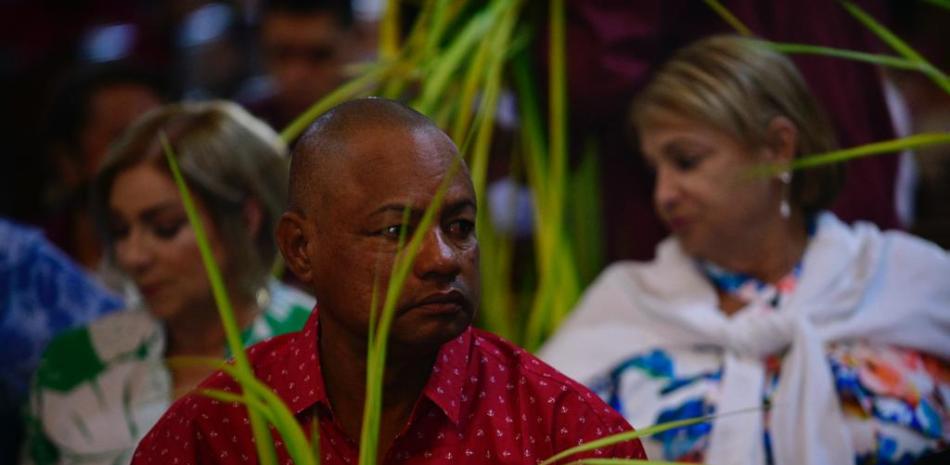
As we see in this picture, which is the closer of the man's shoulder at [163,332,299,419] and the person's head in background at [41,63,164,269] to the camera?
the man's shoulder at [163,332,299,419]

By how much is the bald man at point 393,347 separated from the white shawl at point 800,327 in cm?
56

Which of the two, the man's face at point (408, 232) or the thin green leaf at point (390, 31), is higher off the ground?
the man's face at point (408, 232)

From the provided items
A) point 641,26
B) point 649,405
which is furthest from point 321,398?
point 641,26

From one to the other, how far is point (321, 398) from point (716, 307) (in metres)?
0.87

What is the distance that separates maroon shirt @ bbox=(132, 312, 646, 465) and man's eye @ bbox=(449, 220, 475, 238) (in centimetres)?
13

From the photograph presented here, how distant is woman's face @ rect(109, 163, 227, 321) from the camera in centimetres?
220

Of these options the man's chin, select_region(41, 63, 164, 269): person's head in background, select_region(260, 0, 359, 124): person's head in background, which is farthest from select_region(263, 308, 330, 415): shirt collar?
select_region(41, 63, 164, 269): person's head in background

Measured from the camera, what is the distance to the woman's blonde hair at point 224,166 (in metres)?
2.23

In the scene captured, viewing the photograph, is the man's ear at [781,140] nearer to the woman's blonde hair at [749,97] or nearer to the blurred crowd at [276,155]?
the woman's blonde hair at [749,97]

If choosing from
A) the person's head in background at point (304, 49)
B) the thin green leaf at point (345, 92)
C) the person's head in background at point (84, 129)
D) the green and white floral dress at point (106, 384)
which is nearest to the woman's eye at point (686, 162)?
the thin green leaf at point (345, 92)

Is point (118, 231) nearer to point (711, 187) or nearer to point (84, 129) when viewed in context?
point (711, 187)

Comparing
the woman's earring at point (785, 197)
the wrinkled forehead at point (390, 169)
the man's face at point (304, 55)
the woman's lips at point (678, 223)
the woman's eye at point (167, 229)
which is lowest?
the man's face at point (304, 55)

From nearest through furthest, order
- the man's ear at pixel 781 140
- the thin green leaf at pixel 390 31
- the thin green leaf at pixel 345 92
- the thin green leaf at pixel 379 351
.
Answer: the thin green leaf at pixel 379 351 < the man's ear at pixel 781 140 < the thin green leaf at pixel 345 92 < the thin green leaf at pixel 390 31

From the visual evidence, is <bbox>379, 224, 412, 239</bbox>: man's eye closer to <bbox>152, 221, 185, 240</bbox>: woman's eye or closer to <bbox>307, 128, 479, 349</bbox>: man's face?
<bbox>307, 128, 479, 349</bbox>: man's face
